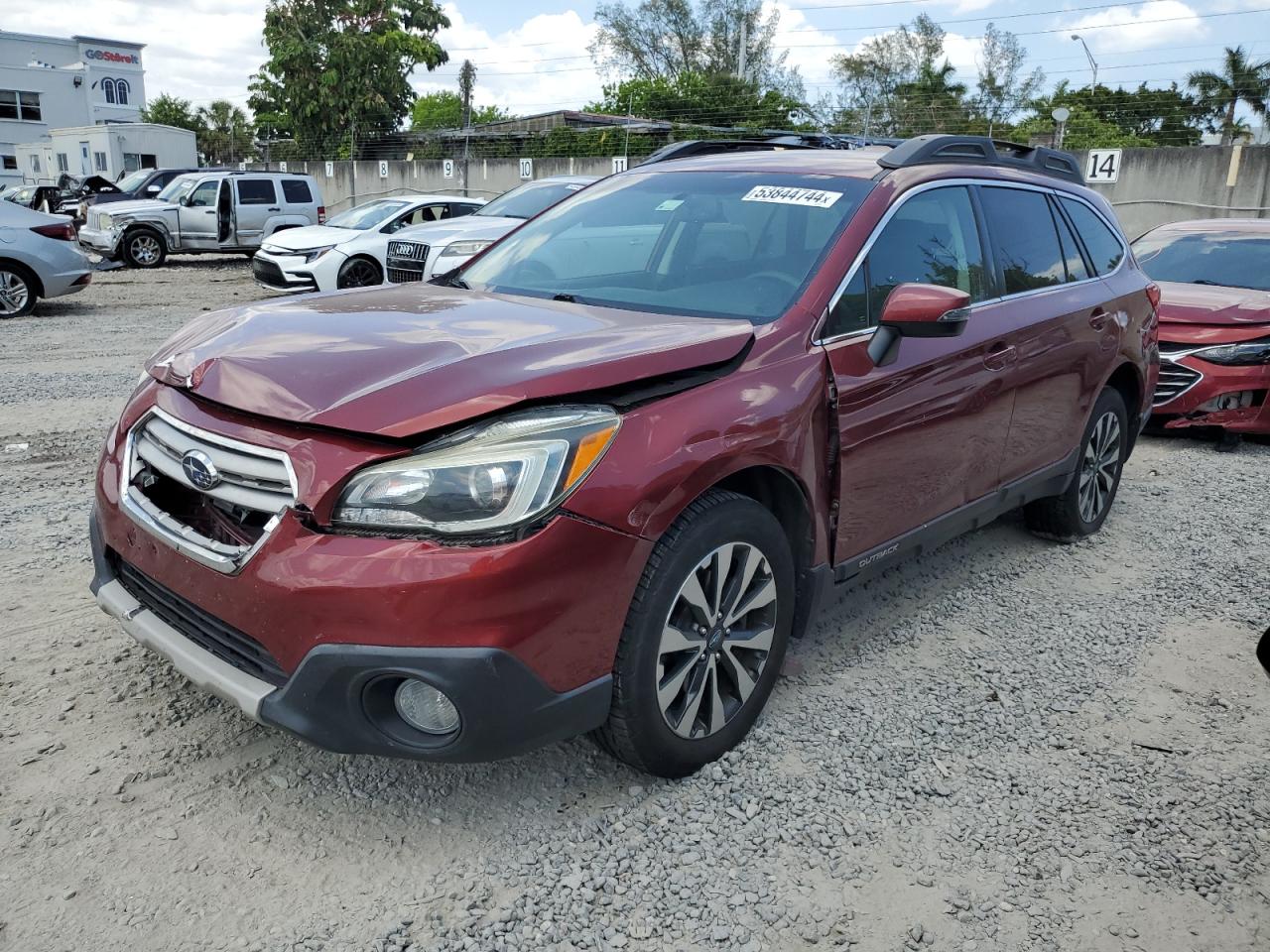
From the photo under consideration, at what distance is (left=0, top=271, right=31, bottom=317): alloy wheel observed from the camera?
1212cm

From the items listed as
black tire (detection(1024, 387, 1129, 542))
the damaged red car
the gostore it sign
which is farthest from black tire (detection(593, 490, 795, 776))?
the gostore it sign

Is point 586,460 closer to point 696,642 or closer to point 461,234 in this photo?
point 696,642

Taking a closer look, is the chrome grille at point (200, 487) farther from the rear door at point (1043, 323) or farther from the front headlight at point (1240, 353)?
the front headlight at point (1240, 353)

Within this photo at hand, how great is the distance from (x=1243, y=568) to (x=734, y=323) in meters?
3.37

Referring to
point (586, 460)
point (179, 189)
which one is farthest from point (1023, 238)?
point (179, 189)

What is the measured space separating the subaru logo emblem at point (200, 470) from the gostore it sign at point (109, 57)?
67365mm

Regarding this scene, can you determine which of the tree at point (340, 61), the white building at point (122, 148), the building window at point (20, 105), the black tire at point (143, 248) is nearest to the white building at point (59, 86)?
the building window at point (20, 105)

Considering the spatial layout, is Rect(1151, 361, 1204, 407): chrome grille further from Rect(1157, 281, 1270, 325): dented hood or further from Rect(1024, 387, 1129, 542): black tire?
Rect(1024, 387, 1129, 542): black tire

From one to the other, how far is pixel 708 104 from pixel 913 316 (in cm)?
3413

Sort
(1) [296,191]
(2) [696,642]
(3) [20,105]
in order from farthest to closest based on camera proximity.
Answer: (3) [20,105]
(1) [296,191]
(2) [696,642]

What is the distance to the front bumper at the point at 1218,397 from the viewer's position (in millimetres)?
7141

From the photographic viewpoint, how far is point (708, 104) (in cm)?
3500

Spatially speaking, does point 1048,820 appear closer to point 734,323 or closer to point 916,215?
point 734,323

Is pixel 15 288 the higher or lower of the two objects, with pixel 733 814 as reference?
higher
